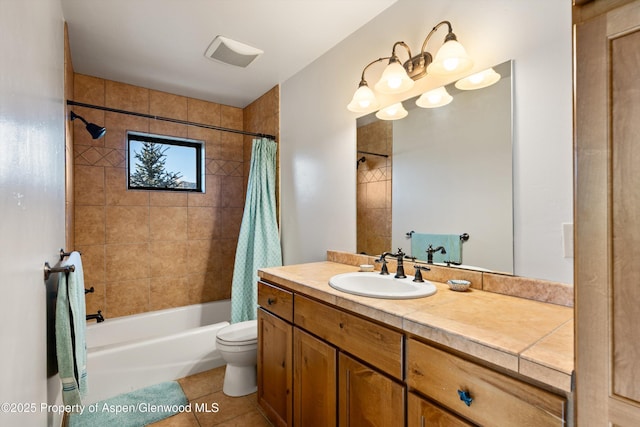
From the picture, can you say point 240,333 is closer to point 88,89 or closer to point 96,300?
point 96,300

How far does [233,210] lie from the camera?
3461 mm

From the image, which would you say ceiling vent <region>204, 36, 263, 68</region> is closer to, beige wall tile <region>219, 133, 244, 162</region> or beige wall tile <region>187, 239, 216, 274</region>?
beige wall tile <region>219, 133, 244, 162</region>

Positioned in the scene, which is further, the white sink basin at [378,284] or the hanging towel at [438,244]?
the hanging towel at [438,244]

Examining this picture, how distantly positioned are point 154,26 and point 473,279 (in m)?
2.41

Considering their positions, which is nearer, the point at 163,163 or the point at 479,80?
the point at 479,80

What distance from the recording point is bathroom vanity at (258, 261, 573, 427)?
0.72 m

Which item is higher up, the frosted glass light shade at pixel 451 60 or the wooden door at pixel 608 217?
the frosted glass light shade at pixel 451 60

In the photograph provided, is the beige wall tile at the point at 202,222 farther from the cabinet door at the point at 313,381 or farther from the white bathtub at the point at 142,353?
the cabinet door at the point at 313,381

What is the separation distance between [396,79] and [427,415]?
1.49 m

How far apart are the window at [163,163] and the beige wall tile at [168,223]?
0.74ft

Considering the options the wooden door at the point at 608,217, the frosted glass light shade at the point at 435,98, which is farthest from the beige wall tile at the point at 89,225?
the wooden door at the point at 608,217

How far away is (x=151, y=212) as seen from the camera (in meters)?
3.00

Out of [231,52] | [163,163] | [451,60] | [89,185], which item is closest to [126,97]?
[163,163]

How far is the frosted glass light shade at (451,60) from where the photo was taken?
135 cm
